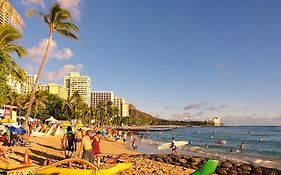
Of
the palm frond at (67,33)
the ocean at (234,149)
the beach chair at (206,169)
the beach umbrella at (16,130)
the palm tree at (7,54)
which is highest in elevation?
the palm frond at (67,33)

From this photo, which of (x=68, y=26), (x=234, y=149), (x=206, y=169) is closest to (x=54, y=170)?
(x=206, y=169)

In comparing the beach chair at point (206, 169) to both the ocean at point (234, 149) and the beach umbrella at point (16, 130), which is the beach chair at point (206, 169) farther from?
the ocean at point (234, 149)

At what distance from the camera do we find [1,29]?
16391 mm

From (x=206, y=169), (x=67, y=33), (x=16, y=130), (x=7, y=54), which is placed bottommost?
(x=206, y=169)

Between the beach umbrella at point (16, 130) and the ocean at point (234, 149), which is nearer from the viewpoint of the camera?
the beach umbrella at point (16, 130)

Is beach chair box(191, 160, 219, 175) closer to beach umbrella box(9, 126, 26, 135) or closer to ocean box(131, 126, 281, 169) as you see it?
beach umbrella box(9, 126, 26, 135)

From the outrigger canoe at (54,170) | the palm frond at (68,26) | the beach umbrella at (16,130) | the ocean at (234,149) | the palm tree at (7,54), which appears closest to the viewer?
the outrigger canoe at (54,170)

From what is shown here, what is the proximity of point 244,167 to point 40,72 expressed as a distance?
55.2 ft

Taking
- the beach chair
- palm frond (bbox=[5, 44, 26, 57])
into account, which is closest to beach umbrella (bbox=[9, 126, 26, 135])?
palm frond (bbox=[5, 44, 26, 57])

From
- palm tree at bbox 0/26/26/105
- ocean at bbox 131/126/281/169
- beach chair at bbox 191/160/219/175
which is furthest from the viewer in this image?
ocean at bbox 131/126/281/169

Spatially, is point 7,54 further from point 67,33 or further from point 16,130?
point 67,33

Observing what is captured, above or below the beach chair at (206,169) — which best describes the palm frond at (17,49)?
above

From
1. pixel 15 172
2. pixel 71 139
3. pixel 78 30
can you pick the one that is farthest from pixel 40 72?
pixel 15 172

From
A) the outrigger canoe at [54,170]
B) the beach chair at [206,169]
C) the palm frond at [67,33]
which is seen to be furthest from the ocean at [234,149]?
the outrigger canoe at [54,170]
